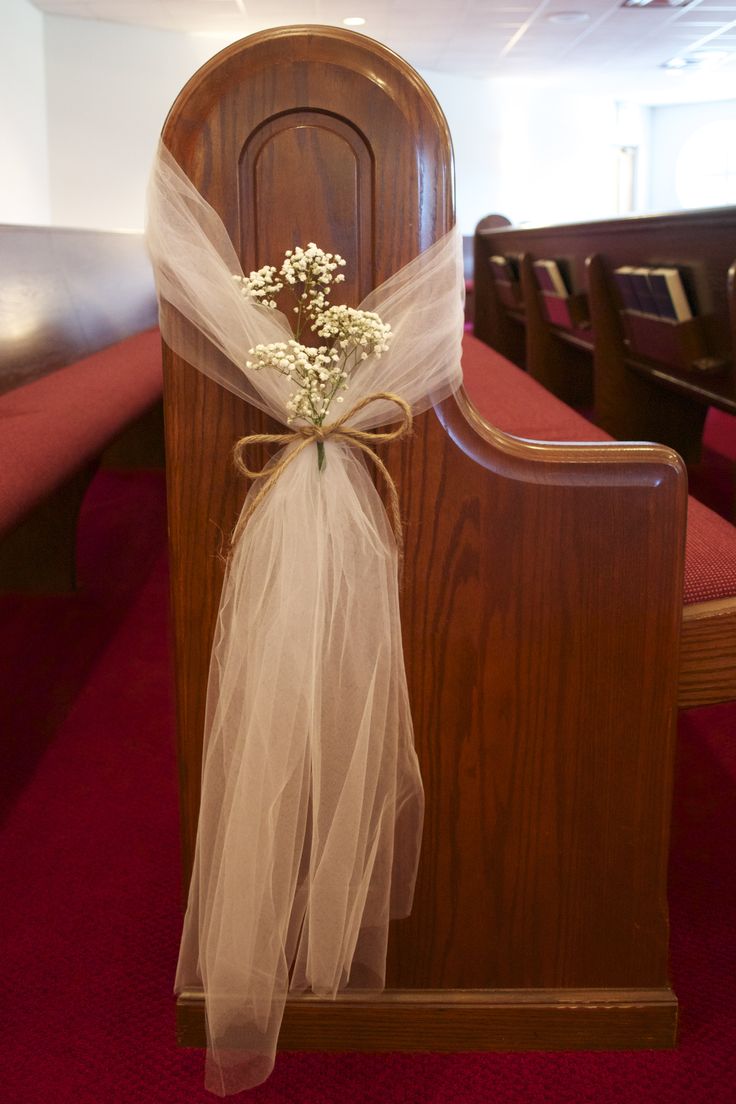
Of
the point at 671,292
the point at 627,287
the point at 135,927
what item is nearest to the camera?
the point at 135,927

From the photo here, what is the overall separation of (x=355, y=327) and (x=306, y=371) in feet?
0.21

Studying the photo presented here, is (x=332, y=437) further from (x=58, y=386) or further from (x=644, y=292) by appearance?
(x=644, y=292)

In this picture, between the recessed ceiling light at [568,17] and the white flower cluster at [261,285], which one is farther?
the recessed ceiling light at [568,17]

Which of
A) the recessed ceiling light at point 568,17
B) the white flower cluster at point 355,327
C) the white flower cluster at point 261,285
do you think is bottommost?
the white flower cluster at point 355,327

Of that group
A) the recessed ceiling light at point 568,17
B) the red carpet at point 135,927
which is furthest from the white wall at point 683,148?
the red carpet at point 135,927

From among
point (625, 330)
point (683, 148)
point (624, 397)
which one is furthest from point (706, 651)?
point (683, 148)

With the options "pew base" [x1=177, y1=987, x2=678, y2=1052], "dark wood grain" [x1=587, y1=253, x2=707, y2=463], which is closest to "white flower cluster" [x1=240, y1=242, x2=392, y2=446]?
"pew base" [x1=177, y1=987, x2=678, y2=1052]

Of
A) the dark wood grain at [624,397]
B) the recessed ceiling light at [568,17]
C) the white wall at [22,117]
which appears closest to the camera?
the dark wood grain at [624,397]

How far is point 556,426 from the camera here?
2.02m

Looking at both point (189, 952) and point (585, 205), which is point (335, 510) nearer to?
point (189, 952)

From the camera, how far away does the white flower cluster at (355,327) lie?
104 centimetres

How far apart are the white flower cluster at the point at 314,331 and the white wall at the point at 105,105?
10205mm

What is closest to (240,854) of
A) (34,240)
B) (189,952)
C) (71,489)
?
(189,952)

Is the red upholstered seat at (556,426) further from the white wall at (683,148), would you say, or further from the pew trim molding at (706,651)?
the white wall at (683,148)
